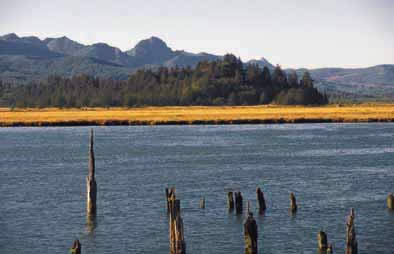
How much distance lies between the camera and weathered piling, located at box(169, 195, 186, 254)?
1436 inches

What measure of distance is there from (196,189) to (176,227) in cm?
2668

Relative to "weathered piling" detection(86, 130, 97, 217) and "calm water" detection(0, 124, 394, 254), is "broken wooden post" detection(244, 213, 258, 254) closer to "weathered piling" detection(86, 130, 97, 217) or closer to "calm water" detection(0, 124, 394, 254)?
"calm water" detection(0, 124, 394, 254)

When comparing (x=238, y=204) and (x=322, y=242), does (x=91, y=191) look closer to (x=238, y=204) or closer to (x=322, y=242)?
(x=238, y=204)

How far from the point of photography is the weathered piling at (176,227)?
36.5m

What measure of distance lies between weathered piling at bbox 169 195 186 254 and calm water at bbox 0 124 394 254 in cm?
398

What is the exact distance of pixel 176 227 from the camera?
121 ft

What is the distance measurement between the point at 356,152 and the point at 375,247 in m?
54.2

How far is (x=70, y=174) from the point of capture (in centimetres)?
7681

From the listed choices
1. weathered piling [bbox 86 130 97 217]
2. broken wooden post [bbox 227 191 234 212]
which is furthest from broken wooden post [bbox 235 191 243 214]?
weathered piling [bbox 86 130 97 217]

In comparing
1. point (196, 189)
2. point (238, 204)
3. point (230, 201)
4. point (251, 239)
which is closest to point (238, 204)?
point (238, 204)

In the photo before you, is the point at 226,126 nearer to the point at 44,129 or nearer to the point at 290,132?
the point at 290,132

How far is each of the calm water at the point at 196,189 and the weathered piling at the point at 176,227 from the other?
3978 millimetres

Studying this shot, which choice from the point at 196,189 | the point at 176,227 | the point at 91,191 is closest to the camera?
the point at 176,227

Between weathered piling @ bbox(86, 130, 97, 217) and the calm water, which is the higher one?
weathered piling @ bbox(86, 130, 97, 217)
